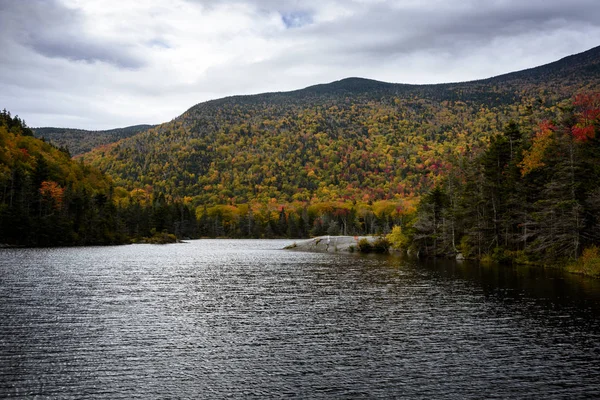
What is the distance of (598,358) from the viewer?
2148 cm

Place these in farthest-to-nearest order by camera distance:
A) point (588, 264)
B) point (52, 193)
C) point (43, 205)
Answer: point (52, 193) → point (43, 205) → point (588, 264)

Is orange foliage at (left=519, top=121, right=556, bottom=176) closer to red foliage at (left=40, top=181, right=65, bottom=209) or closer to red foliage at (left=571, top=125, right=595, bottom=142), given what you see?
red foliage at (left=571, top=125, right=595, bottom=142)

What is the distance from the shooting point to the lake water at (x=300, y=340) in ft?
59.2

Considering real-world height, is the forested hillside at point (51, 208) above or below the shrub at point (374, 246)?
above

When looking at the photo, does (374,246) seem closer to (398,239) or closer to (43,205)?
(398,239)

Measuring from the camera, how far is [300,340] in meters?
25.1

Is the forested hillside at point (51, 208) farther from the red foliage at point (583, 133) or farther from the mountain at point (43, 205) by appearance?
the red foliage at point (583, 133)

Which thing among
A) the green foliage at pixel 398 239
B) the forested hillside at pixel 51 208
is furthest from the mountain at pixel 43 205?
the green foliage at pixel 398 239

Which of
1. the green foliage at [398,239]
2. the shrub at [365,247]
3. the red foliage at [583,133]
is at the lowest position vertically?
the shrub at [365,247]

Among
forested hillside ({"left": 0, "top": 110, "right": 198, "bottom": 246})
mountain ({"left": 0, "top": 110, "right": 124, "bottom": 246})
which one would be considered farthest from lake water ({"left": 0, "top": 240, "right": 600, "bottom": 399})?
forested hillside ({"left": 0, "top": 110, "right": 198, "bottom": 246})

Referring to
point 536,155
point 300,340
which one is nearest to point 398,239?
point 536,155

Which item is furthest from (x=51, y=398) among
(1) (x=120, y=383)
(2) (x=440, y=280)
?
(2) (x=440, y=280)

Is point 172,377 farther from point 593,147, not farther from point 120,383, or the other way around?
point 593,147

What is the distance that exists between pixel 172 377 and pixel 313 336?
9.19 metres
